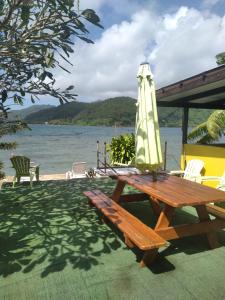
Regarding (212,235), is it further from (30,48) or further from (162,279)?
(30,48)

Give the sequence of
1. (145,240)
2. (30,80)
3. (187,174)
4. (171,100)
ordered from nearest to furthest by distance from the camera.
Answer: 1. (145,240)
2. (30,80)
3. (187,174)
4. (171,100)

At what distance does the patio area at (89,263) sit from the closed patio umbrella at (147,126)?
1.35 m

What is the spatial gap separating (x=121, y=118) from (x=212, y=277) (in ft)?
313

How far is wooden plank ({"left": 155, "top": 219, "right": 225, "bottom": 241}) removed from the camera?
3800 mm

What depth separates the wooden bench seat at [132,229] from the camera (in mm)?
3220

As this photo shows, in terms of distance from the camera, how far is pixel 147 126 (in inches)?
193

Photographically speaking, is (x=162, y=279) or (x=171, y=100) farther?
(x=171, y=100)

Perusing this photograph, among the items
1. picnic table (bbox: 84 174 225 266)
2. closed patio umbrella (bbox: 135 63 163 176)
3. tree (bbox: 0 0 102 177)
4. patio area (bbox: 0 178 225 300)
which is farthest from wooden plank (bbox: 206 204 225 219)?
tree (bbox: 0 0 102 177)

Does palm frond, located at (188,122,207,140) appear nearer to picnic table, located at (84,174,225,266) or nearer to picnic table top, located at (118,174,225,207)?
picnic table top, located at (118,174,225,207)

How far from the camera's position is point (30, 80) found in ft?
12.4

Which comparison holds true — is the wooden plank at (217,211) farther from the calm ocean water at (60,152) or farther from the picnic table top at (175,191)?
the calm ocean water at (60,152)

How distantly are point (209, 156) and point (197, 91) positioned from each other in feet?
6.21

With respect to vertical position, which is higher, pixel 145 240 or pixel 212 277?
pixel 145 240

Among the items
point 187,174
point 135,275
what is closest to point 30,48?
point 135,275
